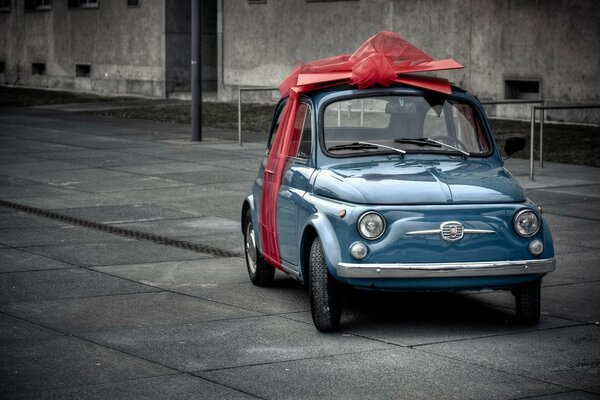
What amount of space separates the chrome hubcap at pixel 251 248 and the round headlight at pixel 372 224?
6.78 feet

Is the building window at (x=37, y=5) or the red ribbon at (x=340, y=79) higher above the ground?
the building window at (x=37, y=5)

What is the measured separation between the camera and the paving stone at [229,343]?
24.1 ft

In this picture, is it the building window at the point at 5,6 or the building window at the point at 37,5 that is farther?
the building window at the point at 5,6

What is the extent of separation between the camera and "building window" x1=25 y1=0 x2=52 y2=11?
1634 inches

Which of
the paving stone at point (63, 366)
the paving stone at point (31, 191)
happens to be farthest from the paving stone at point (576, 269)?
the paving stone at point (31, 191)

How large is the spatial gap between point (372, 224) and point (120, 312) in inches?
78.2

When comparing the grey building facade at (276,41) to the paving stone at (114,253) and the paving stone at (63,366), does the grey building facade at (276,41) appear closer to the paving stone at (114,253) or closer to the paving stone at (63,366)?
the paving stone at (114,253)

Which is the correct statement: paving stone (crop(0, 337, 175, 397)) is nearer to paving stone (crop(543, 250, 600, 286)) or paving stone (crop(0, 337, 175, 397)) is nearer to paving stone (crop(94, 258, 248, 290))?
paving stone (crop(94, 258, 248, 290))

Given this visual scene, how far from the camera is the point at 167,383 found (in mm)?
6781

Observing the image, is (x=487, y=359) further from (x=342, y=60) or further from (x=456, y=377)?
(x=342, y=60)

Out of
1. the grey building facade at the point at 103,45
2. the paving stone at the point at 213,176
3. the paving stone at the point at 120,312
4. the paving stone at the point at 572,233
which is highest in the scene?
the grey building facade at the point at 103,45

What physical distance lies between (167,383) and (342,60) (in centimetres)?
351

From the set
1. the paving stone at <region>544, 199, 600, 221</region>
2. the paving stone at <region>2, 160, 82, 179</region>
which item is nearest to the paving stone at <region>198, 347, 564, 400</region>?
the paving stone at <region>544, 199, 600, 221</region>

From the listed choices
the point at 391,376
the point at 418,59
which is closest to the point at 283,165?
the point at 418,59
